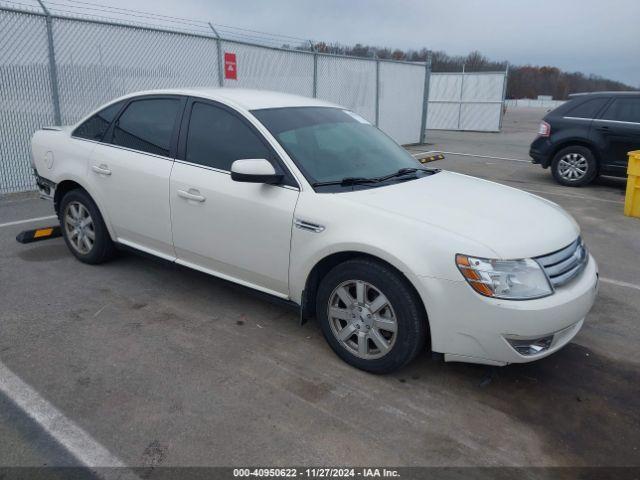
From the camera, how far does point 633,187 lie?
7.86 meters

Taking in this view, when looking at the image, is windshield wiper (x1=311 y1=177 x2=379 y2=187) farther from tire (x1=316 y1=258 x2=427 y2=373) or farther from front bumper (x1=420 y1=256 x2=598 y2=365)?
front bumper (x1=420 y1=256 x2=598 y2=365)

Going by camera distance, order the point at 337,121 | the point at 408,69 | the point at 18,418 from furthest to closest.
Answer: the point at 408,69
the point at 337,121
the point at 18,418

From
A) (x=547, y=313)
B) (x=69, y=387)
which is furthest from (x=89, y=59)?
(x=547, y=313)

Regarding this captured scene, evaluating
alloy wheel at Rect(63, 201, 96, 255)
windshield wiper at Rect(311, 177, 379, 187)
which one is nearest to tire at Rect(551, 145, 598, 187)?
windshield wiper at Rect(311, 177, 379, 187)

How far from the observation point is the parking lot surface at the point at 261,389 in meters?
2.68

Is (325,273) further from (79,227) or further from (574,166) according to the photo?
(574,166)

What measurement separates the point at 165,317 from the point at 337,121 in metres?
2.06

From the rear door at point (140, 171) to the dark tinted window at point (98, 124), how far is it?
0.10 metres

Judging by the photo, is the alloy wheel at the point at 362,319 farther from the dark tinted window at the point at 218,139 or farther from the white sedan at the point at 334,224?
the dark tinted window at the point at 218,139

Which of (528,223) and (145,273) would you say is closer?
(528,223)

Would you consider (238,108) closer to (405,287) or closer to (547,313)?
(405,287)

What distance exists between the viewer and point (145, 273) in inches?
194

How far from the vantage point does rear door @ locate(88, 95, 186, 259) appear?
13.8 ft

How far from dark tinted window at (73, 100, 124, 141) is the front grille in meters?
3.75
